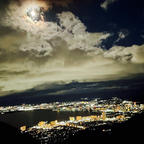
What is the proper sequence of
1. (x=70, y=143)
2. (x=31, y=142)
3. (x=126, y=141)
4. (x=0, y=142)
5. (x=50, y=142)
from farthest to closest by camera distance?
(x=50, y=142), (x=70, y=143), (x=126, y=141), (x=31, y=142), (x=0, y=142)

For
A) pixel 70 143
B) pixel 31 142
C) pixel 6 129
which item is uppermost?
pixel 6 129

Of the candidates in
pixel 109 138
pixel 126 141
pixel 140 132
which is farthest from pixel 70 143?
pixel 140 132

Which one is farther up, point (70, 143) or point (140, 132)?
point (140, 132)

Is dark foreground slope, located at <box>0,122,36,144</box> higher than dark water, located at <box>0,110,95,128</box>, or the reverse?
dark foreground slope, located at <box>0,122,36,144</box>

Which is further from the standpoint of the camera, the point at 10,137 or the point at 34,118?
the point at 34,118

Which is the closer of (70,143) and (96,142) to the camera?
(96,142)

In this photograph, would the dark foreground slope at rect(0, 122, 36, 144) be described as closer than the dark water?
Yes

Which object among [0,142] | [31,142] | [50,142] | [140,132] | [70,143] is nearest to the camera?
[0,142]

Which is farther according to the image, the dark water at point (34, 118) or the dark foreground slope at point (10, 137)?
the dark water at point (34, 118)

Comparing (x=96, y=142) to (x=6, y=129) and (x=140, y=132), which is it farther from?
(x=6, y=129)

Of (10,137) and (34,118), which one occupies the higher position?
(10,137)

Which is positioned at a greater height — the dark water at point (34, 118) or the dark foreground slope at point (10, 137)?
the dark foreground slope at point (10, 137)
